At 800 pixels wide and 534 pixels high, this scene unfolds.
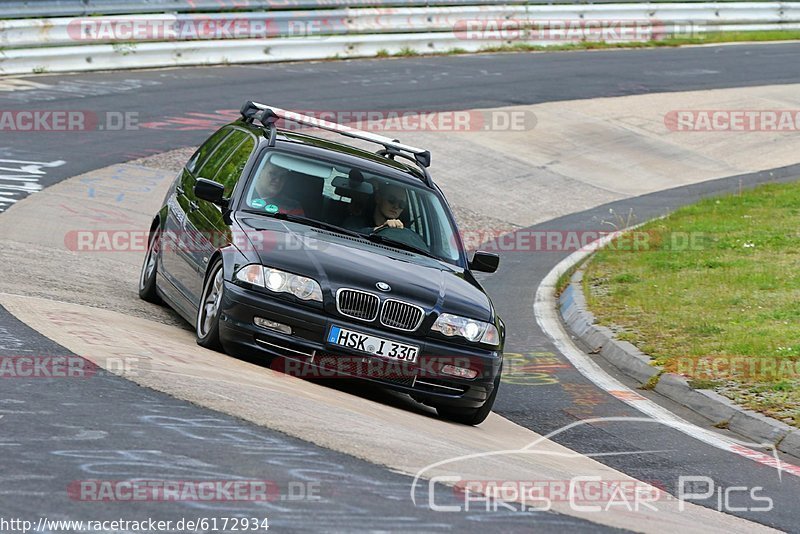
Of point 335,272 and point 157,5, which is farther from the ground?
point 157,5

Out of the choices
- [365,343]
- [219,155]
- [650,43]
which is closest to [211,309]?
[365,343]

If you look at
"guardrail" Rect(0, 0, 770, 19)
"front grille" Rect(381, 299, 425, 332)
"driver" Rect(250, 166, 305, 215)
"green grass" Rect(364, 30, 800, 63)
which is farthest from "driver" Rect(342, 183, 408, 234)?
"green grass" Rect(364, 30, 800, 63)

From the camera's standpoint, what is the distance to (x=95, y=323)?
342 inches

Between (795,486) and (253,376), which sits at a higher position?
(253,376)

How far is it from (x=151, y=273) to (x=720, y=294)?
604 cm

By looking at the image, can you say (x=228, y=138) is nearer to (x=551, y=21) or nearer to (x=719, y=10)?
(x=551, y=21)

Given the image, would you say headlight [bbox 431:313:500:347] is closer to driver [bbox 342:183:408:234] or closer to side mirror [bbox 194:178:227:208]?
driver [bbox 342:183:408:234]

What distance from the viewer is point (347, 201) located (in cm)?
959

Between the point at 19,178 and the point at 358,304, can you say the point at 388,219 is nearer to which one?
the point at 358,304

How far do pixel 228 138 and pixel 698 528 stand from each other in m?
5.88

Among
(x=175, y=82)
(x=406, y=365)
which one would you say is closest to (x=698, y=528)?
(x=406, y=365)

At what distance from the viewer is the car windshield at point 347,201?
9.45 metres

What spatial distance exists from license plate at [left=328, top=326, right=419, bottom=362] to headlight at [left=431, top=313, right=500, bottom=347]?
30cm

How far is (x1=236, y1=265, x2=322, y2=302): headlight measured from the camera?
26.9 ft
